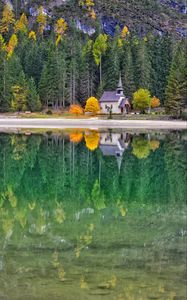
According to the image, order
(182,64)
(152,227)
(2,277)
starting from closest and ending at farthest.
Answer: (2,277), (152,227), (182,64)

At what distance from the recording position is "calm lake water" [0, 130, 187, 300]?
33.3 ft

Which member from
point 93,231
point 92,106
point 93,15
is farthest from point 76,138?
point 93,15

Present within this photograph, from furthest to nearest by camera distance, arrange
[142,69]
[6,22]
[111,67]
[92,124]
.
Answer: [6,22]
[111,67]
[142,69]
[92,124]

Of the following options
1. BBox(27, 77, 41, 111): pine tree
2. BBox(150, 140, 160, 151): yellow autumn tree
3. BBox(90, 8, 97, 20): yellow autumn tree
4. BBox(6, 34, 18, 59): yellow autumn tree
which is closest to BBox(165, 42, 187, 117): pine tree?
BBox(27, 77, 41, 111): pine tree

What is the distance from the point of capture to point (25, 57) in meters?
114

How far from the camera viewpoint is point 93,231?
14.7m

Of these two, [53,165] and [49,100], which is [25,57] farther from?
[53,165]

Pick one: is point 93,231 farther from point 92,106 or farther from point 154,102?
point 154,102

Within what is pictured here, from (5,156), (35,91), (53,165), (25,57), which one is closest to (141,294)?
(53,165)

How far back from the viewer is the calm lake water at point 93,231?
10148 mm

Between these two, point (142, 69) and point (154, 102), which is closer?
point (154, 102)

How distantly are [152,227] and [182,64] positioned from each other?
70.5m

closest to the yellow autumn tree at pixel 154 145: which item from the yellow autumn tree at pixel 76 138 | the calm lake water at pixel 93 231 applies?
the yellow autumn tree at pixel 76 138

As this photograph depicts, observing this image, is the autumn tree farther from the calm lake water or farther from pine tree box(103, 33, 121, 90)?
the calm lake water
